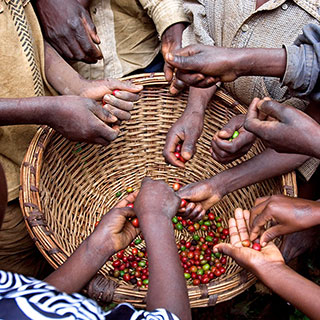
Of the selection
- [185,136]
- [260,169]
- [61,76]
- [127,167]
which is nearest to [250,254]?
[260,169]

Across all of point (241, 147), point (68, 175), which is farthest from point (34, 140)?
point (241, 147)

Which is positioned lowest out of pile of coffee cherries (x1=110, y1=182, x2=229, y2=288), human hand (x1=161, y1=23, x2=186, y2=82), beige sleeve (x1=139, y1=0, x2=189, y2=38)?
pile of coffee cherries (x1=110, y1=182, x2=229, y2=288)

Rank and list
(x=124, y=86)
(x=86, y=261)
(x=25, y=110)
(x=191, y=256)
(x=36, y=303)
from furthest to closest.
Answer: (x=191, y=256)
(x=124, y=86)
(x=25, y=110)
(x=86, y=261)
(x=36, y=303)

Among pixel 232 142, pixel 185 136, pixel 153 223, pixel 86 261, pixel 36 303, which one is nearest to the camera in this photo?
pixel 36 303

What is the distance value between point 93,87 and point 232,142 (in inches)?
32.3

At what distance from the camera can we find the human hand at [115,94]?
6.97ft

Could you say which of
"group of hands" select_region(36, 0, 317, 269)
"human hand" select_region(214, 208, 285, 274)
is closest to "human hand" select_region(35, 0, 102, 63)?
"group of hands" select_region(36, 0, 317, 269)

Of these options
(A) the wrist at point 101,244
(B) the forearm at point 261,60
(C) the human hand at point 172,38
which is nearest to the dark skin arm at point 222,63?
(B) the forearm at point 261,60

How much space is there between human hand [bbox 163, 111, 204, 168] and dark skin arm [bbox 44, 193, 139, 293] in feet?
2.07

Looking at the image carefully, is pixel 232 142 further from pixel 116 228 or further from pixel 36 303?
pixel 36 303

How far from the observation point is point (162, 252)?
4.95ft

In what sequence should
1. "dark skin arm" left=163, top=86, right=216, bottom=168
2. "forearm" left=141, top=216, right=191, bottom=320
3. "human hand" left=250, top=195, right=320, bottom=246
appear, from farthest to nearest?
"dark skin arm" left=163, top=86, right=216, bottom=168, "human hand" left=250, top=195, right=320, bottom=246, "forearm" left=141, top=216, right=191, bottom=320

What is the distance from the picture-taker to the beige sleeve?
8.40 feet

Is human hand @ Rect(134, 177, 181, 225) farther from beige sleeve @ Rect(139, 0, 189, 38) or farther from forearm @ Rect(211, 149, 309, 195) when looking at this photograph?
beige sleeve @ Rect(139, 0, 189, 38)
